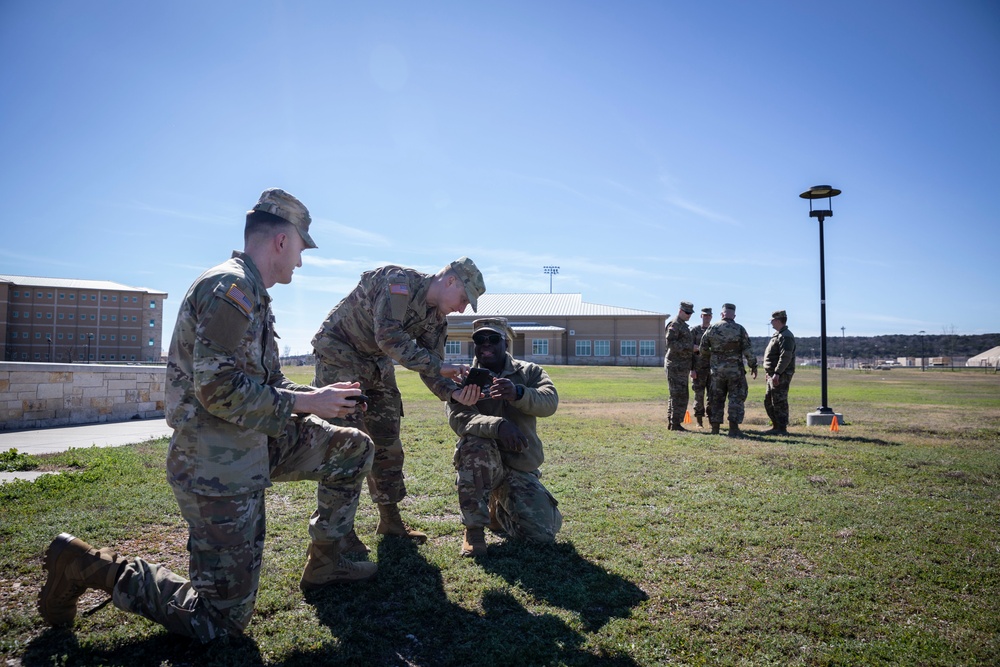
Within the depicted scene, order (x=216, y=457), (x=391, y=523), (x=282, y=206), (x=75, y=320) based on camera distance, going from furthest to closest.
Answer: (x=75, y=320) → (x=391, y=523) → (x=282, y=206) → (x=216, y=457)

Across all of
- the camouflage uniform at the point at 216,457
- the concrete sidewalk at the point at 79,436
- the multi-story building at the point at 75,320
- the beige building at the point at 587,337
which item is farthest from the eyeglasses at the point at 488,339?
the multi-story building at the point at 75,320

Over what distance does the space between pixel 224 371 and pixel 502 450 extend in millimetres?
2534

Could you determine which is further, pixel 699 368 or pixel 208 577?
pixel 699 368

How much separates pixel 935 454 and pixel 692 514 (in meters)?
5.57

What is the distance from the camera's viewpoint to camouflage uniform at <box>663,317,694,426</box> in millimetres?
11250

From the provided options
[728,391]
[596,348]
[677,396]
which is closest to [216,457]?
[677,396]

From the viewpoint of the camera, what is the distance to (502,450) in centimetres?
463

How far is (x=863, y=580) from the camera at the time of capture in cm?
367

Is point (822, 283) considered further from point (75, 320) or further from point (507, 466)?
point (75, 320)

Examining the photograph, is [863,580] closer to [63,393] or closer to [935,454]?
[935,454]

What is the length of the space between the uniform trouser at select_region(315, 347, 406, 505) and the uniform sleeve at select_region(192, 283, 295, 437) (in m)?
1.80

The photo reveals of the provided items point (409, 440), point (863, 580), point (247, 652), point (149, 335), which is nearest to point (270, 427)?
point (247, 652)

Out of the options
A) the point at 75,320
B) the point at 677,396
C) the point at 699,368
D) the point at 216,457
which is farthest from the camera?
the point at 75,320

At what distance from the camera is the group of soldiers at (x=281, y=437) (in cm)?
268
